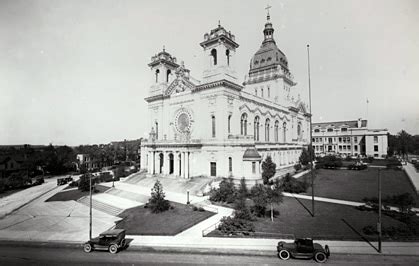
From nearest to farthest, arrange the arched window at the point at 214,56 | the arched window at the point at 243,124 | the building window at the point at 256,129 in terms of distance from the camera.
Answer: the arched window at the point at 214,56
the arched window at the point at 243,124
the building window at the point at 256,129

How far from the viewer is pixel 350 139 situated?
78.2 m

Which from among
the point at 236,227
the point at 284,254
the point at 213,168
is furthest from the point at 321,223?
the point at 213,168

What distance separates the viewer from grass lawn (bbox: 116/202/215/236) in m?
19.0

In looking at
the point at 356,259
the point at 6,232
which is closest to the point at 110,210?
the point at 6,232

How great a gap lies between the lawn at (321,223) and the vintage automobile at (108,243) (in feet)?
23.6

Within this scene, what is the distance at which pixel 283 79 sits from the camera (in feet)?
181

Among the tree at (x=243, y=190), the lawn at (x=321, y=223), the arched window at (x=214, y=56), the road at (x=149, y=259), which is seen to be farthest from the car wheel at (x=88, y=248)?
the arched window at (x=214, y=56)

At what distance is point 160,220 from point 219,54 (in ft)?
87.6

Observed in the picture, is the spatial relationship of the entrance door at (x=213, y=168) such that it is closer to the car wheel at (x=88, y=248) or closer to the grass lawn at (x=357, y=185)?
the grass lawn at (x=357, y=185)

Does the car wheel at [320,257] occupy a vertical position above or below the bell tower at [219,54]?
→ below

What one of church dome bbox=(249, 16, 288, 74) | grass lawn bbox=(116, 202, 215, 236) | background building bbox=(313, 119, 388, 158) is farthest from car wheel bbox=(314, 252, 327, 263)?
background building bbox=(313, 119, 388, 158)

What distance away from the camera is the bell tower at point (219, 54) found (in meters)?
34.6

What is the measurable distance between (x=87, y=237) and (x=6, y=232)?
9.43 m

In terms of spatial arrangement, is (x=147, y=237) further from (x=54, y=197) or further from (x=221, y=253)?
(x=54, y=197)
